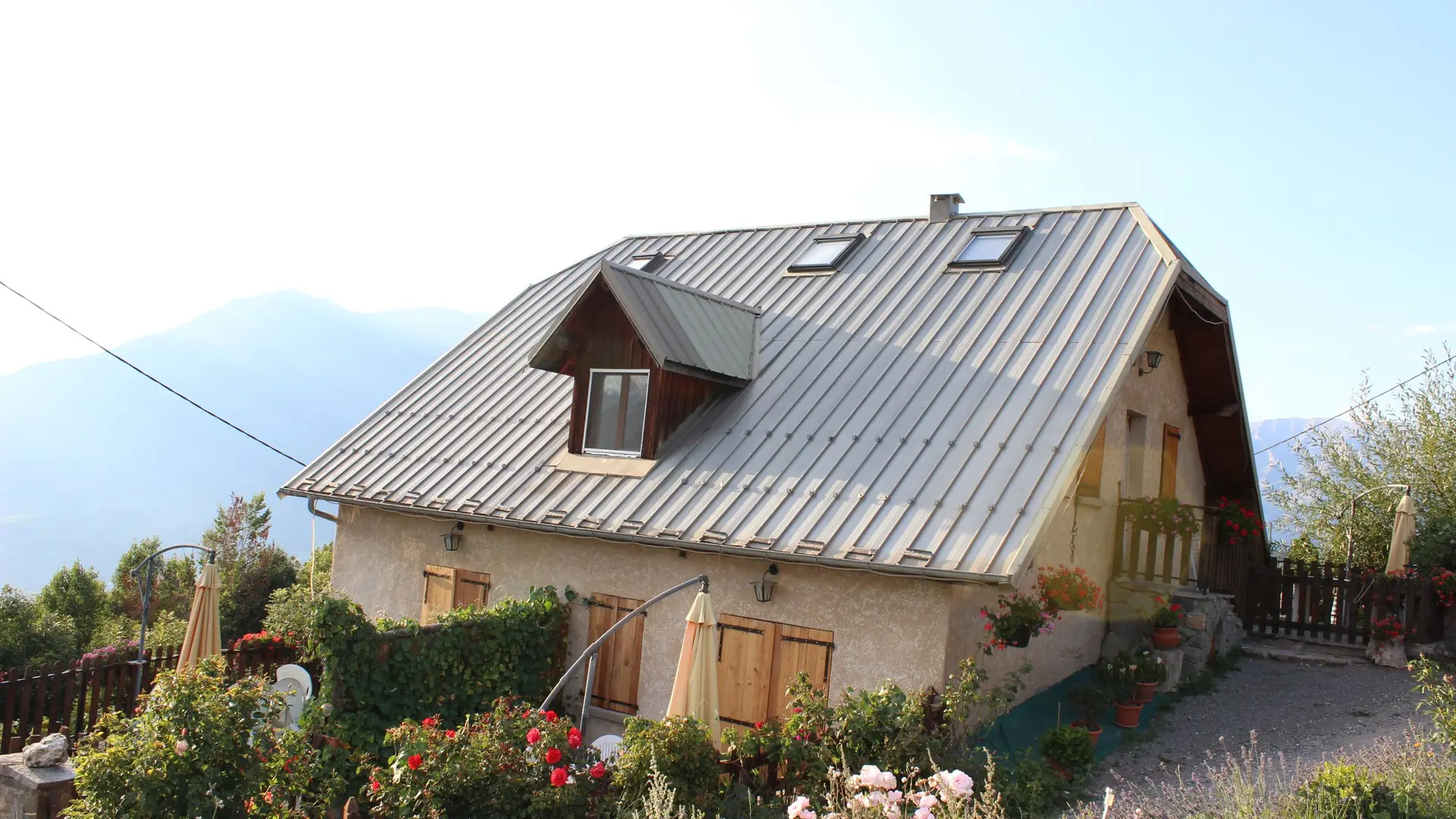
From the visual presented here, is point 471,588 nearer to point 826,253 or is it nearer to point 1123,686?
point 826,253

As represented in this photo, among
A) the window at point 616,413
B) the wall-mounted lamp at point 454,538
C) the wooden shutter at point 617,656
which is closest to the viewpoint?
the wooden shutter at point 617,656

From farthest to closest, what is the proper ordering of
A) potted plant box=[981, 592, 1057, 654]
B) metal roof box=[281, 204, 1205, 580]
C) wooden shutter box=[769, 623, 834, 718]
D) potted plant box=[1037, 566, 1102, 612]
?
potted plant box=[1037, 566, 1102, 612]
wooden shutter box=[769, 623, 834, 718]
metal roof box=[281, 204, 1205, 580]
potted plant box=[981, 592, 1057, 654]

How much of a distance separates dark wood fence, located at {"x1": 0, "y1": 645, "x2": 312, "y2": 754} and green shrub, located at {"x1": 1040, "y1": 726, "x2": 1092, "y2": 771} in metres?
8.79

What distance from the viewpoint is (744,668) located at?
34.3 feet

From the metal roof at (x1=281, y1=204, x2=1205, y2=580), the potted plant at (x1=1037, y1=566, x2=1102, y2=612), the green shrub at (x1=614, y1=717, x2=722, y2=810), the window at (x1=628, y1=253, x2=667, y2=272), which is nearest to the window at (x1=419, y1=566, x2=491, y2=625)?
the metal roof at (x1=281, y1=204, x2=1205, y2=580)

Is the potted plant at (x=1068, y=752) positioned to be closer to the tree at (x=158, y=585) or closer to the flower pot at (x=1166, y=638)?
the flower pot at (x=1166, y=638)

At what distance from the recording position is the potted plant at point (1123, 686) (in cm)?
1142

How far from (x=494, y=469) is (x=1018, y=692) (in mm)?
6991

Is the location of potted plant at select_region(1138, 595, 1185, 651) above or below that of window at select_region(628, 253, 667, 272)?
below

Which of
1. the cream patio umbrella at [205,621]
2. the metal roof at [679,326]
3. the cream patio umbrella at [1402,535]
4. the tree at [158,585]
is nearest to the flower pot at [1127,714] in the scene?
the metal roof at [679,326]

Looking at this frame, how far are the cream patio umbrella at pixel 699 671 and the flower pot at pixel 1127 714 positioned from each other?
5.46 metres

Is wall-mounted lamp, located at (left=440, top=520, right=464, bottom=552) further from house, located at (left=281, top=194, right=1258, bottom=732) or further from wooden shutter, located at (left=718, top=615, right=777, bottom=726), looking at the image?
wooden shutter, located at (left=718, top=615, right=777, bottom=726)

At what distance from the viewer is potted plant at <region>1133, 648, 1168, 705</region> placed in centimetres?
1181

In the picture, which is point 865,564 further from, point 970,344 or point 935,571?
point 970,344
